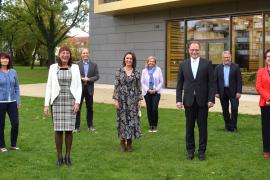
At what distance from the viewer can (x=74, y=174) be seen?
6.28 meters

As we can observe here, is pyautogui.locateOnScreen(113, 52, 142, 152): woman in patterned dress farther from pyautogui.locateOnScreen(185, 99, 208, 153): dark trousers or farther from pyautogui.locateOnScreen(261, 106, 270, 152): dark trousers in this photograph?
pyautogui.locateOnScreen(261, 106, 270, 152): dark trousers

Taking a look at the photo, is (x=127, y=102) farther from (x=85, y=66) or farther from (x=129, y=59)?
(x=85, y=66)

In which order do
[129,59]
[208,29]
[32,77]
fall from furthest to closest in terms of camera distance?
[32,77]
[208,29]
[129,59]

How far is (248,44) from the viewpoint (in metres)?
18.6

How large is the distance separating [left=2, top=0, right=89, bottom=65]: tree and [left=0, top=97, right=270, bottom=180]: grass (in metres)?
31.3

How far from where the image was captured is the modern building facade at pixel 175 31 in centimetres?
1841

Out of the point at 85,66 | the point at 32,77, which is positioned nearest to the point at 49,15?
the point at 32,77

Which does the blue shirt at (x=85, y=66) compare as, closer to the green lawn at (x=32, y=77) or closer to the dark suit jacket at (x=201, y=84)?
the dark suit jacket at (x=201, y=84)

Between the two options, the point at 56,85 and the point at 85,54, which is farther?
the point at 85,54

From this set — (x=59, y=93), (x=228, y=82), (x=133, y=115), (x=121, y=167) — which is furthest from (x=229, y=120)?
(x=59, y=93)

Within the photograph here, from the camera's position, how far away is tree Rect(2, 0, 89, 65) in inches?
1601

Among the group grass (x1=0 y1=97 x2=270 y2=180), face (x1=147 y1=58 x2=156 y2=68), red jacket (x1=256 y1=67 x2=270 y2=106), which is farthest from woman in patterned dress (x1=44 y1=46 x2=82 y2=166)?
face (x1=147 y1=58 x2=156 y2=68)

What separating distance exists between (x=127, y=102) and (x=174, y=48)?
14.1 m

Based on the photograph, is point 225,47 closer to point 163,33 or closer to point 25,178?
point 163,33
